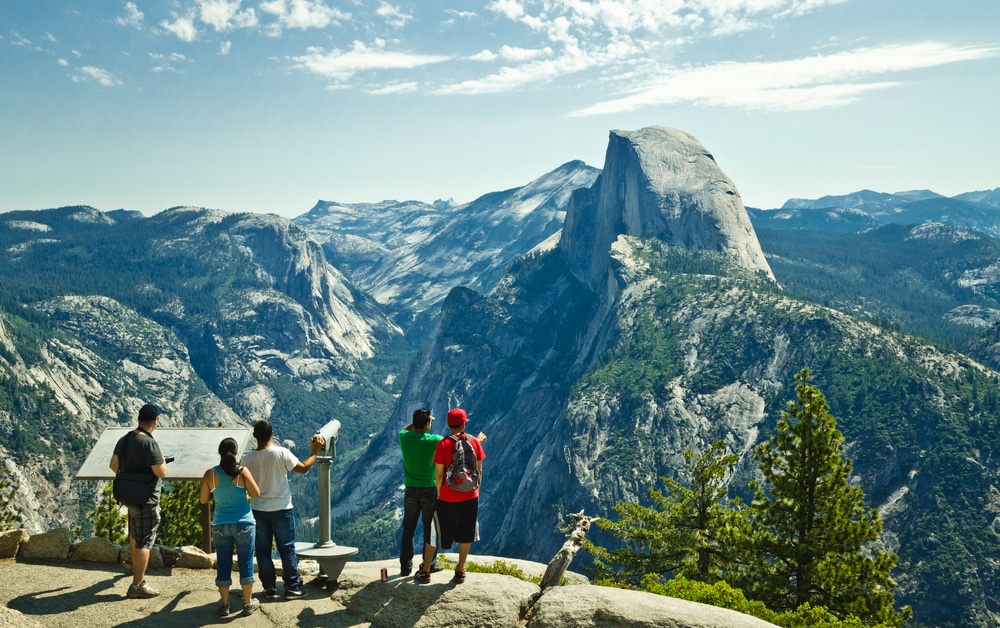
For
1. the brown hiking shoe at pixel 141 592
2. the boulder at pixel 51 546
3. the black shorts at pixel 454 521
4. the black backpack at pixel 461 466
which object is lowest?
the brown hiking shoe at pixel 141 592

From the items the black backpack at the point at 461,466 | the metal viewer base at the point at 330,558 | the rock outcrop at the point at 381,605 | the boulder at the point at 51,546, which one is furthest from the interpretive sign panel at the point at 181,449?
the black backpack at the point at 461,466

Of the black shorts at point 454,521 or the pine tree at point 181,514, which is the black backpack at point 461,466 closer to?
the black shorts at point 454,521

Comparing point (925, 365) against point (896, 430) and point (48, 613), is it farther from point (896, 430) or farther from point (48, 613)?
point (48, 613)

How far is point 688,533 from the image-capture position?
37750 mm

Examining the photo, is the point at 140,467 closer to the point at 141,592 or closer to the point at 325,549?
the point at 141,592

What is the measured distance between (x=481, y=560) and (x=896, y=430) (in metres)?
163

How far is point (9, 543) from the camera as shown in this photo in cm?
2066

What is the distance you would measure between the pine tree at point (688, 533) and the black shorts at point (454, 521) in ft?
62.8

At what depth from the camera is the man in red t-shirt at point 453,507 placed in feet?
56.6

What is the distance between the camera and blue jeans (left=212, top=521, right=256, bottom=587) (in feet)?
54.7

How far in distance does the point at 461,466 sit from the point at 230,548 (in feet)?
16.6

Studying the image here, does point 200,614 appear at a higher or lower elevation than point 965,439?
higher

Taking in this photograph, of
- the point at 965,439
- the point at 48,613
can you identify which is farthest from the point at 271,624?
the point at 965,439

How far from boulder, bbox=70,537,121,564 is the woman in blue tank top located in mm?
5293
